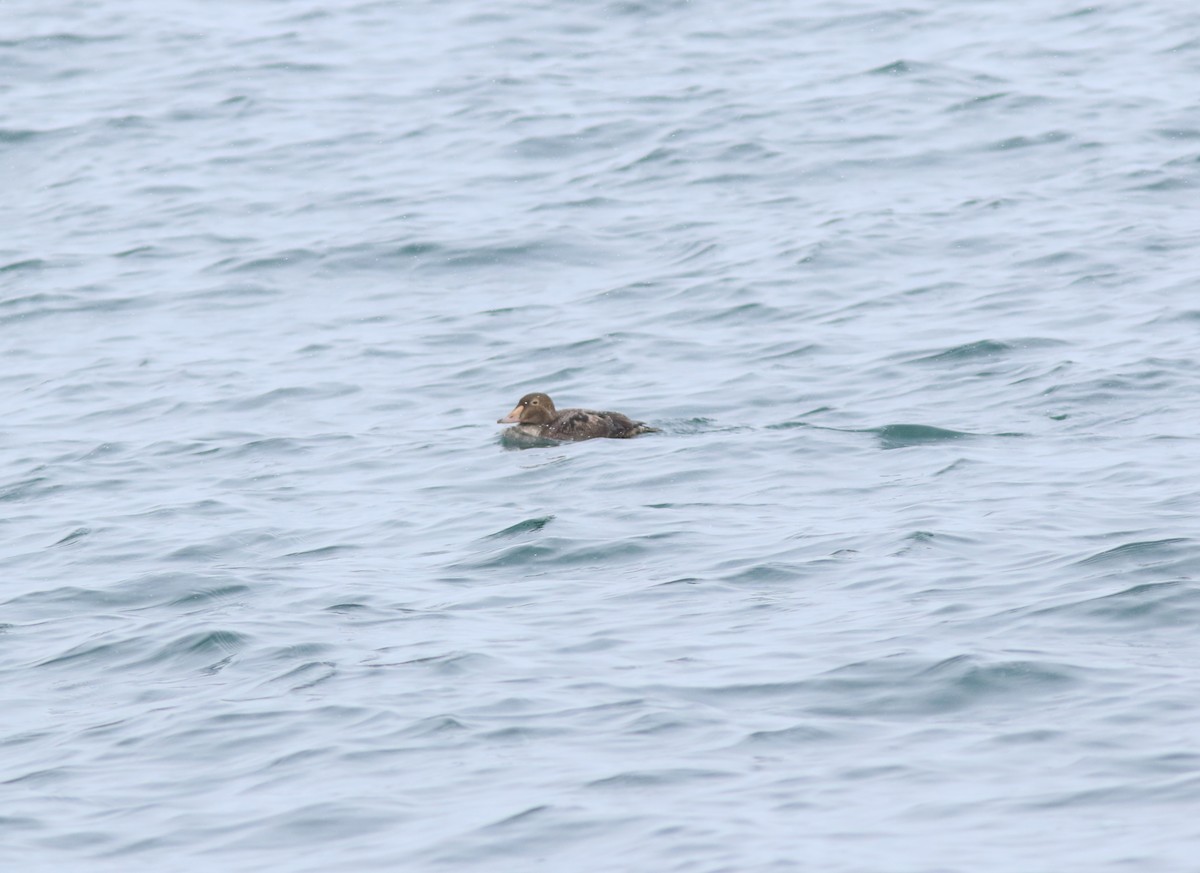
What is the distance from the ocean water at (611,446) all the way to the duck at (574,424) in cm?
32

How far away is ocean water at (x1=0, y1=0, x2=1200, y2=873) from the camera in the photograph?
818cm

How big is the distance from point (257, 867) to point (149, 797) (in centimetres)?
100

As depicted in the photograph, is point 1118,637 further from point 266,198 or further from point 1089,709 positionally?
point 266,198

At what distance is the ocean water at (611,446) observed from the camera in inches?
322

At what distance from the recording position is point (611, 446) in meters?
14.1

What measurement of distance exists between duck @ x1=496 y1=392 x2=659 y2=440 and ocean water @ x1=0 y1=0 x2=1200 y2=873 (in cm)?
32

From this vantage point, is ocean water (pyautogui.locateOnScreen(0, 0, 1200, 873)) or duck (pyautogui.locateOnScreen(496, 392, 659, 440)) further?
duck (pyautogui.locateOnScreen(496, 392, 659, 440))

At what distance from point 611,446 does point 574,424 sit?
317mm

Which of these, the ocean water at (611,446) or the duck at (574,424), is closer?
the ocean water at (611,446)

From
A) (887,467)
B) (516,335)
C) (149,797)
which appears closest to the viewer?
(149,797)

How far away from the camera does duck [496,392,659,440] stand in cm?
1412

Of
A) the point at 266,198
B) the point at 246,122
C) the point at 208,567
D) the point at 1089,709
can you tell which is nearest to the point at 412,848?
the point at 1089,709

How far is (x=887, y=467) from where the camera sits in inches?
507

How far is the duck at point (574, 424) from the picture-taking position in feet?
46.3
